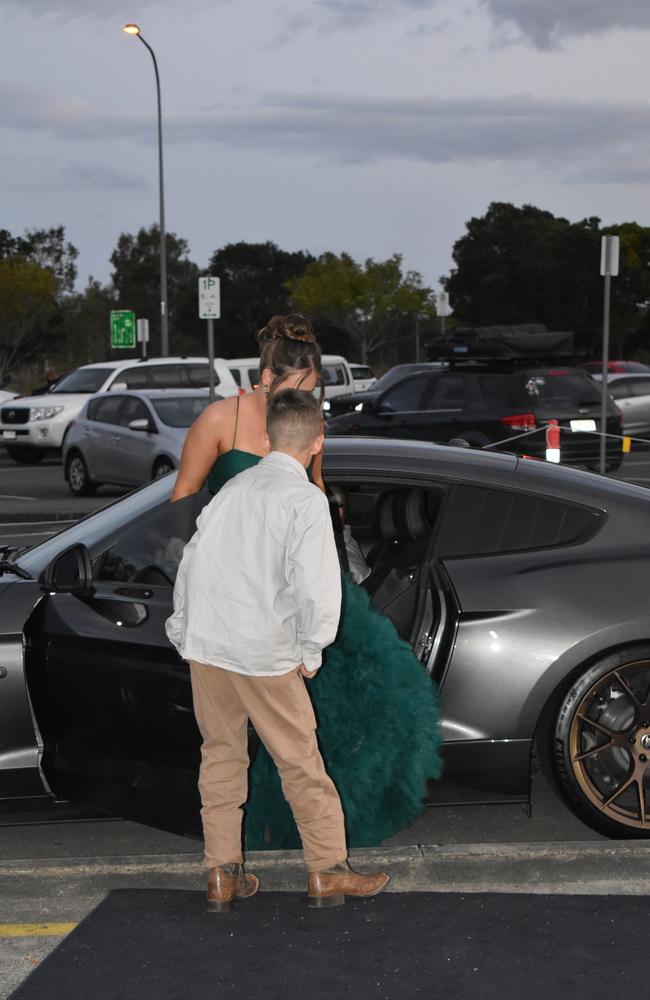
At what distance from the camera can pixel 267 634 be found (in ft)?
13.4

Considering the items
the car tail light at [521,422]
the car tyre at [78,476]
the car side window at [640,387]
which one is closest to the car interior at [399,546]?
the car tail light at [521,422]

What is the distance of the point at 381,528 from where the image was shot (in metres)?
5.88

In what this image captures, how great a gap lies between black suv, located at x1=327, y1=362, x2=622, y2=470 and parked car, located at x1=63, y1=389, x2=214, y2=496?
2477 mm

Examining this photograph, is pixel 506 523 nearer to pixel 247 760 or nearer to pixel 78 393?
pixel 247 760

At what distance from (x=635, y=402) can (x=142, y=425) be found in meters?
13.7

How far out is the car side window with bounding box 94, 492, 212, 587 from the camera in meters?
5.10

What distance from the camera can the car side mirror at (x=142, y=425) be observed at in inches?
717

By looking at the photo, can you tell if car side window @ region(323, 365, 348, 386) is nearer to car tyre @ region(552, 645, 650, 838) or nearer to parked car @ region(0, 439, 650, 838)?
parked car @ region(0, 439, 650, 838)

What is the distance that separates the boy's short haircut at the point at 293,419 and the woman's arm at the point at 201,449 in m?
1.08

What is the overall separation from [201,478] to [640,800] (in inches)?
73.8

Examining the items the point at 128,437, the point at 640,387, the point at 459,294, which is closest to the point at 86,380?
the point at 128,437

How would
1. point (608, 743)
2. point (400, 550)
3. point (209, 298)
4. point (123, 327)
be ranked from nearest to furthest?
point (608, 743) → point (400, 550) → point (209, 298) → point (123, 327)

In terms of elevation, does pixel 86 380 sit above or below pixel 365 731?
above

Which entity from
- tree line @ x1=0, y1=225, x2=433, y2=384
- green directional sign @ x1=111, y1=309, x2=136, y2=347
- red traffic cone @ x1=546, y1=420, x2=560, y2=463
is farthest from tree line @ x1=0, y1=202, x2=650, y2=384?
red traffic cone @ x1=546, y1=420, x2=560, y2=463
